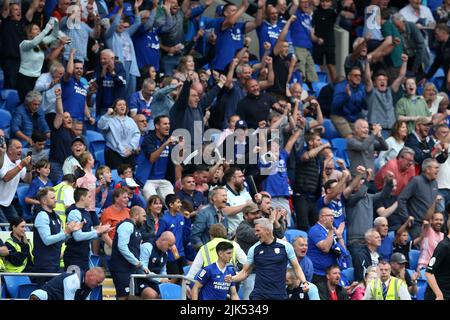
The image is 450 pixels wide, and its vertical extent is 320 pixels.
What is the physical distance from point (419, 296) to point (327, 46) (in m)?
6.52

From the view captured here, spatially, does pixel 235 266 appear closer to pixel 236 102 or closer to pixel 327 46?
pixel 236 102

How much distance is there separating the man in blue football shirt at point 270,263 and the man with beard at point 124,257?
49.6 inches

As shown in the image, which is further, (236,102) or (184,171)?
(236,102)

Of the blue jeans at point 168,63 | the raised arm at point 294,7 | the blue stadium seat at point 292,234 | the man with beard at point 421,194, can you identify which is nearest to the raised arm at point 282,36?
the raised arm at point 294,7

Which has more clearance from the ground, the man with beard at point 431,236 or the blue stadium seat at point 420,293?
the man with beard at point 431,236

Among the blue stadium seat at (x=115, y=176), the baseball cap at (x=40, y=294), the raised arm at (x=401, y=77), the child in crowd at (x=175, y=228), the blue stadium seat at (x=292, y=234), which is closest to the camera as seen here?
the baseball cap at (x=40, y=294)

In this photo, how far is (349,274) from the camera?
55.9ft

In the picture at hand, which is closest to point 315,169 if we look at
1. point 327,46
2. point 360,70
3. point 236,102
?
point 236,102

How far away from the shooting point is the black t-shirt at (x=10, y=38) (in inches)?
745

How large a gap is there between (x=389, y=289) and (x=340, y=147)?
4.87 m

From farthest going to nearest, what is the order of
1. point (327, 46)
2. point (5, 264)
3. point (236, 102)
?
point (327, 46) < point (236, 102) < point (5, 264)

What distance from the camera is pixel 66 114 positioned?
57.9 feet

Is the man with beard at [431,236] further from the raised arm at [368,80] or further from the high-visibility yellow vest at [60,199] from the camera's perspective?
the high-visibility yellow vest at [60,199]

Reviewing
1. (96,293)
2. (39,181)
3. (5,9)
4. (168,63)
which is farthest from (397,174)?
(96,293)
